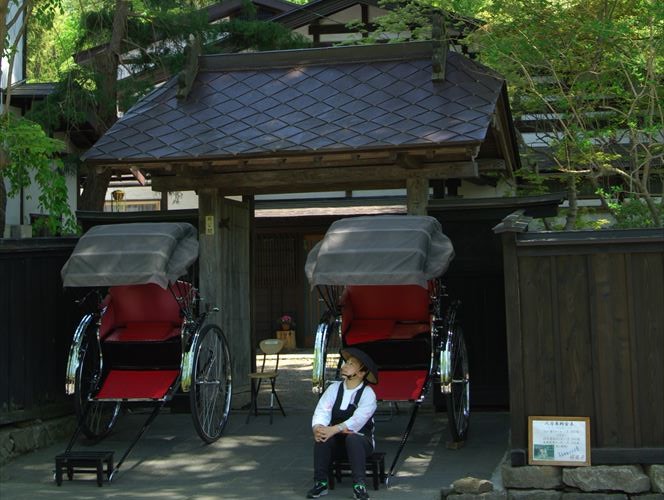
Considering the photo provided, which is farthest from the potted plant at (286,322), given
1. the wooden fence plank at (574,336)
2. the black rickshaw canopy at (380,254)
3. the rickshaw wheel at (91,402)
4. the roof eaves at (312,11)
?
the wooden fence plank at (574,336)

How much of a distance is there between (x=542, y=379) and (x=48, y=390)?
511 centimetres

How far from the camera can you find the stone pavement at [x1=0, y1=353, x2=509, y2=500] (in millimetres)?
7273

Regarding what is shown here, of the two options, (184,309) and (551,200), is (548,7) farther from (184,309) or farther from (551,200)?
(184,309)

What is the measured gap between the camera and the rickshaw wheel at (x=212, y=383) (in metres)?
8.91

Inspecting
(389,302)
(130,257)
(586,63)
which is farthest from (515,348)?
(586,63)

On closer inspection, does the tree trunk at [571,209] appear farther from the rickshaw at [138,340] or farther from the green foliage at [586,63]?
the rickshaw at [138,340]

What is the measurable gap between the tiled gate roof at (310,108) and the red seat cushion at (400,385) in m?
2.30

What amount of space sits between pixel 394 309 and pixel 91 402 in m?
3.10

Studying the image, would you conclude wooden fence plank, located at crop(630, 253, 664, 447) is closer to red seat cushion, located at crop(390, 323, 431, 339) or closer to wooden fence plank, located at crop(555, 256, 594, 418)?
wooden fence plank, located at crop(555, 256, 594, 418)

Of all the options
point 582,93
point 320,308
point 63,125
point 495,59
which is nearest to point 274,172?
point 495,59

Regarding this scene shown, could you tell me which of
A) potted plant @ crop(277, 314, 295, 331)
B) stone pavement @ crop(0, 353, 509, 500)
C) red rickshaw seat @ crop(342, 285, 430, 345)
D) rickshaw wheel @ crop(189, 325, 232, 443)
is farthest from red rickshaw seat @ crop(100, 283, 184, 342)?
potted plant @ crop(277, 314, 295, 331)

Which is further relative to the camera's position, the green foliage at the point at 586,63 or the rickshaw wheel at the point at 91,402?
the green foliage at the point at 586,63

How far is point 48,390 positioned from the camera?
9.26 metres

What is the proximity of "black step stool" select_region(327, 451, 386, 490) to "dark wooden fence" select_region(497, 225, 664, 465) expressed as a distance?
3.51ft
